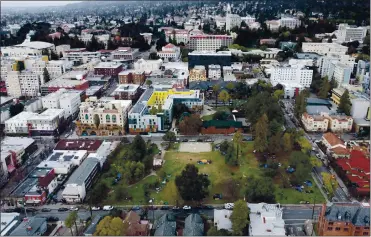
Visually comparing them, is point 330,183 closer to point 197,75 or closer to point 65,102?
point 65,102

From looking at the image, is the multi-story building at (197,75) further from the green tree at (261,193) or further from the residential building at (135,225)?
the residential building at (135,225)

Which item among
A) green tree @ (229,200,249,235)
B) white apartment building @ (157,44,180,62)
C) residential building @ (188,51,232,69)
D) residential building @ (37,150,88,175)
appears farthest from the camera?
white apartment building @ (157,44,180,62)

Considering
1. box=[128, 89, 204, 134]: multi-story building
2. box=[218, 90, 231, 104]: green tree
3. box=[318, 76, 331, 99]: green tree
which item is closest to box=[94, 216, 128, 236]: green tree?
box=[128, 89, 204, 134]: multi-story building

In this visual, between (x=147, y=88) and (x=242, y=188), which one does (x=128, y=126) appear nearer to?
(x=147, y=88)

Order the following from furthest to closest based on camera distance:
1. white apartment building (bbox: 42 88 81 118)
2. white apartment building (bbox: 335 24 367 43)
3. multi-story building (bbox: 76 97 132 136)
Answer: white apartment building (bbox: 335 24 367 43), white apartment building (bbox: 42 88 81 118), multi-story building (bbox: 76 97 132 136)

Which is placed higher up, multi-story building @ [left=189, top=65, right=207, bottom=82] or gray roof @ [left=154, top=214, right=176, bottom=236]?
multi-story building @ [left=189, top=65, right=207, bottom=82]

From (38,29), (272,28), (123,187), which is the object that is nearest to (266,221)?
(123,187)

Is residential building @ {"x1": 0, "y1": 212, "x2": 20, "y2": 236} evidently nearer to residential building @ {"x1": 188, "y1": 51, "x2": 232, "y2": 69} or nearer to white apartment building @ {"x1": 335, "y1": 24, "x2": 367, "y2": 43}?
residential building @ {"x1": 188, "y1": 51, "x2": 232, "y2": 69}

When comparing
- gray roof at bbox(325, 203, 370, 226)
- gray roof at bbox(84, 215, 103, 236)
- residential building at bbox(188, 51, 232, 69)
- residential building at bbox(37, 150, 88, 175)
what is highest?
residential building at bbox(188, 51, 232, 69)

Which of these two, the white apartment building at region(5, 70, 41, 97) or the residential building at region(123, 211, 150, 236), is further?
the white apartment building at region(5, 70, 41, 97)
